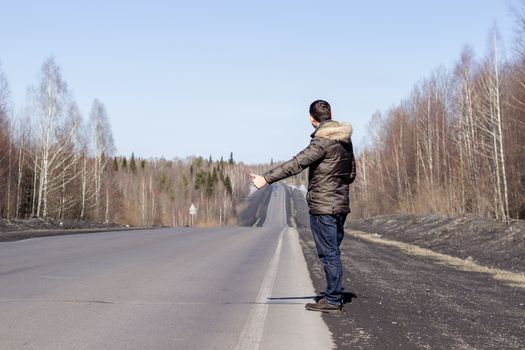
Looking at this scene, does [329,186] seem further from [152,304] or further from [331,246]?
[152,304]

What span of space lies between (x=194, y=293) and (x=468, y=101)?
29482mm

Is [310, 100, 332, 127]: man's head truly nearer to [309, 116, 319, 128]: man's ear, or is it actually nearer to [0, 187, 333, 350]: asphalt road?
[309, 116, 319, 128]: man's ear

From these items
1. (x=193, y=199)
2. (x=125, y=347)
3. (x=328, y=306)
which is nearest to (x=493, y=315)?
(x=328, y=306)

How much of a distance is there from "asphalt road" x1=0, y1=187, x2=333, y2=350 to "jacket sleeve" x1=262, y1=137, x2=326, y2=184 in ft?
5.11

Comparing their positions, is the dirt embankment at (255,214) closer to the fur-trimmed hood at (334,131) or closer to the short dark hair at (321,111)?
the short dark hair at (321,111)

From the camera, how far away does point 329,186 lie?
6.09 metres

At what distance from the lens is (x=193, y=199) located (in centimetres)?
12812

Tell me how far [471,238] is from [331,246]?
Result: 14587 millimetres

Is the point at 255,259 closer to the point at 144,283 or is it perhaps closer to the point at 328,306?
the point at 144,283

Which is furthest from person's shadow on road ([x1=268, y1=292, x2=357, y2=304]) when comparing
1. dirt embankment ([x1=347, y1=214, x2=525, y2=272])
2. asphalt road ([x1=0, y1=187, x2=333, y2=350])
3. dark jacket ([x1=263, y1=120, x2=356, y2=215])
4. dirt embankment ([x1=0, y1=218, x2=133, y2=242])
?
dirt embankment ([x1=0, y1=218, x2=133, y2=242])

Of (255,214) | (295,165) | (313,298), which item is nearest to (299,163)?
(295,165)

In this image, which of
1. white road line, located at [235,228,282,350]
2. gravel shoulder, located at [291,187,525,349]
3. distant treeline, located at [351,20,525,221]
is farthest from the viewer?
distant treeline, located at [351,20,525,221]

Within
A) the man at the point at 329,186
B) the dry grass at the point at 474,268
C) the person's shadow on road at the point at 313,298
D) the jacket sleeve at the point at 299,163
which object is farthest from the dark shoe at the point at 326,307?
the dry grass at the point at 474,268

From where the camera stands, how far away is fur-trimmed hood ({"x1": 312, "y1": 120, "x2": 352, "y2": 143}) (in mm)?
6094
